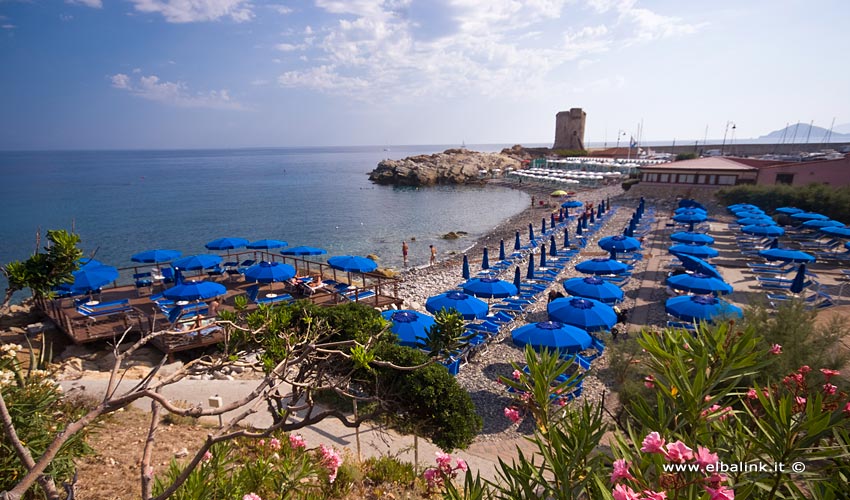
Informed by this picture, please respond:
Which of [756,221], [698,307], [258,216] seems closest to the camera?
[698,307]

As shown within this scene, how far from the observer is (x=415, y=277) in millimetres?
20125

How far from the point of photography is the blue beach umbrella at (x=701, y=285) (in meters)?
11.2

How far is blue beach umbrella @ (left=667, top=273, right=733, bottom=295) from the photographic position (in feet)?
36.8

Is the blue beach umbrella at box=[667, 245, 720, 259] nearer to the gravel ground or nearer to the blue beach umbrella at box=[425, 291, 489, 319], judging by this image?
the gravel ground

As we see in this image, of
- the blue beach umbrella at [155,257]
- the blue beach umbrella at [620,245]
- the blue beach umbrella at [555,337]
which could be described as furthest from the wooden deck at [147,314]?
the blue beach umbrella at [620,245]

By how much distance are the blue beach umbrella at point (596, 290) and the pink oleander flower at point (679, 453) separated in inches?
381

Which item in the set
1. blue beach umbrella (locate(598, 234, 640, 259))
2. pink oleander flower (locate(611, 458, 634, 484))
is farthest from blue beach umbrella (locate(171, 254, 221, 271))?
pink oleander flower (locate(611, 458, 634, 484))

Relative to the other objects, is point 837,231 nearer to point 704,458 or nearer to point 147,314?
point 704,458

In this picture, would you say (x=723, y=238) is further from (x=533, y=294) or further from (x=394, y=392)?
(x=394, y=392)

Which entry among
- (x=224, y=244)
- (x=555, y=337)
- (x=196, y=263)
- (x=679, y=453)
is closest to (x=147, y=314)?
(x=196, y=263)

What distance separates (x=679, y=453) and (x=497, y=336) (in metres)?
9.99

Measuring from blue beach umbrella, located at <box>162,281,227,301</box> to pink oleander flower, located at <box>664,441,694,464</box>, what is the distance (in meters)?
12.7

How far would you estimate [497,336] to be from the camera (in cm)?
1191

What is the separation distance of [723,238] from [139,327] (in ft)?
87.9
